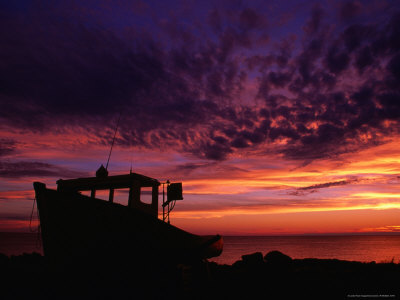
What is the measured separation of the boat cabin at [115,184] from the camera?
39.9 ft

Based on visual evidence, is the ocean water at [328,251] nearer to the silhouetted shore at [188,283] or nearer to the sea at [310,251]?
the sea at [310,251]

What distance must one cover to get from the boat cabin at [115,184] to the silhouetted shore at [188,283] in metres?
2.51

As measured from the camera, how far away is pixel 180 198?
610 inches

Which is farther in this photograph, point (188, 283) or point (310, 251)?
point (310, 251)

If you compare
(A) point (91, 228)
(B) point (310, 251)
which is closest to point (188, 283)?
(A) point (91, 228)

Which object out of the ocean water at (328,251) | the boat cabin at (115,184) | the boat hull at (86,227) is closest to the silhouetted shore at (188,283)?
the boat hull at (86,227)

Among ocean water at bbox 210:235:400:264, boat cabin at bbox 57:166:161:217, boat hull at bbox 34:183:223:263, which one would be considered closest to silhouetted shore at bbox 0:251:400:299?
boat hull at bbox 34:183:223:263

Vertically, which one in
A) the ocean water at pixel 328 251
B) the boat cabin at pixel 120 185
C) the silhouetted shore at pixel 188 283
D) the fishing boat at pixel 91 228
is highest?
the boat cabin at pixel 120 185

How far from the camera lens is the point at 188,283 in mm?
8992

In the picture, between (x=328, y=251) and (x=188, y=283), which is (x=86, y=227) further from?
(x=328, y=251)

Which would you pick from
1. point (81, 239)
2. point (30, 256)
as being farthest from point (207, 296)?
point (30, 256)

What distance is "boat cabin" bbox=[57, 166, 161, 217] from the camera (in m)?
12.2

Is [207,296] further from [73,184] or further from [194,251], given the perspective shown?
[73,184]

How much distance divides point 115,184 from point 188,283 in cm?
566
